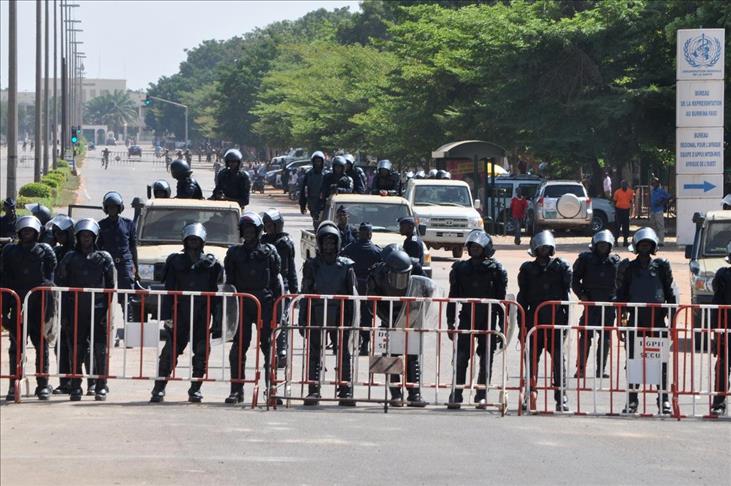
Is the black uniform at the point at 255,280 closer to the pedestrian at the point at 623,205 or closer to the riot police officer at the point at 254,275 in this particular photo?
the riot police officer at the point at 254,275

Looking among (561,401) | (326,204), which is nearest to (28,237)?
(561,401)

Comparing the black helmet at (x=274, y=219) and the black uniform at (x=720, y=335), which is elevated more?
the black helmet at (x=274, y=219)

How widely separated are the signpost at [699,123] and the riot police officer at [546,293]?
73.8 ft

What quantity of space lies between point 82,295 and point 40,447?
111 inches

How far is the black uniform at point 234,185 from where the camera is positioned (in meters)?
22.1

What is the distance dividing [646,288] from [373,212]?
35.9 ft

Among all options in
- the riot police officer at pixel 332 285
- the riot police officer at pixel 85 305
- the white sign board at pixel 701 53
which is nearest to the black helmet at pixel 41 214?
the riot police officer at pixel 85 305

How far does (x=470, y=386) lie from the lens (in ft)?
45.5

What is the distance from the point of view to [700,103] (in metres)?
36.9

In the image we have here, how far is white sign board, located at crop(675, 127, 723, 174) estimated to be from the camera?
36.8m

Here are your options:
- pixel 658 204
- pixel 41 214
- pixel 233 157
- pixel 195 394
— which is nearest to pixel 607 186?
pixel 658 204

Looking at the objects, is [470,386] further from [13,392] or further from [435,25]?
[435,25]

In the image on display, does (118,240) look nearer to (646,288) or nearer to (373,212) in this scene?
(646,288)

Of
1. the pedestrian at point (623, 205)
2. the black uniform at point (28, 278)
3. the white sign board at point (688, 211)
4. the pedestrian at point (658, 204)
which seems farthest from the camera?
the pedestrian at point (658, 204)
